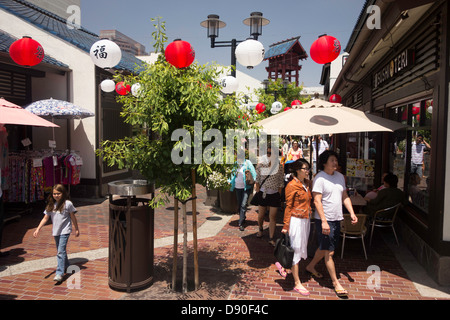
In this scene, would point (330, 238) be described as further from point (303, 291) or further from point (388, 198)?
point (388, 198)

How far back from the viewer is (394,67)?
7.29 m

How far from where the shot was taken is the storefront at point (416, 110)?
4770mm

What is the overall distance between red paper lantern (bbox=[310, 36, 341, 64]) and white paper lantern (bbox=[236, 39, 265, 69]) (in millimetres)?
1254

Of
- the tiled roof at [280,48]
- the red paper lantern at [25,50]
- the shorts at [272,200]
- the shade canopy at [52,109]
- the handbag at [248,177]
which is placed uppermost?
the tiled roof at [280,48]

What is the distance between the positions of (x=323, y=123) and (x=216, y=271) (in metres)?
2.82

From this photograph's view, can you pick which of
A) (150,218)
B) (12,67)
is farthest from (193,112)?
(12,67)

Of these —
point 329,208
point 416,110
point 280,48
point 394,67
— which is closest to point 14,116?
point 329,208

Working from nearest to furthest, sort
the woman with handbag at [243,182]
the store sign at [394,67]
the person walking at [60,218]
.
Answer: the person walking at [60,218] → the store sign at [394,67] → the woman with handbag at [243,182]

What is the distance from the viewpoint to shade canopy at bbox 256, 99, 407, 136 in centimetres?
521

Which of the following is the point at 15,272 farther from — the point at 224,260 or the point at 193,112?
the point at 193,112

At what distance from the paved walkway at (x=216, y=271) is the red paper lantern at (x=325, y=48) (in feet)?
11.0

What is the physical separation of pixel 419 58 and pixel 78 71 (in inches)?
366

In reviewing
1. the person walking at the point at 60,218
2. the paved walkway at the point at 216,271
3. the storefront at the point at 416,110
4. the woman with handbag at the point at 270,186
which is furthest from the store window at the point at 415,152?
the person walking at the point at 60,218

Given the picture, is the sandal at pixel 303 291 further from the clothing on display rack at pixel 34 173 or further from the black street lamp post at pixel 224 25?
the clothing on display rack at pixel 34 173
